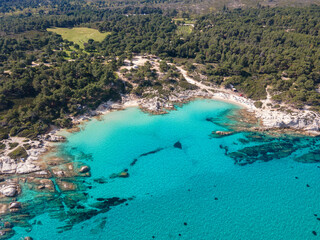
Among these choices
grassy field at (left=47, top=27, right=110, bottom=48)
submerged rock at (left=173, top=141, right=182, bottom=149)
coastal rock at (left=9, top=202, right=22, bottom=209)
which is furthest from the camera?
grassy field at (left=47, top=27, right=110, bottom=48)

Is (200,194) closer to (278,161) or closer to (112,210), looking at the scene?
(112,210)

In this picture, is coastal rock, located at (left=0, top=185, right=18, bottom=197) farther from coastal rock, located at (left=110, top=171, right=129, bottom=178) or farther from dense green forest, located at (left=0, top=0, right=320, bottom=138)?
coastal rock, located at (left=110, top=171, right=129, bottom=178)

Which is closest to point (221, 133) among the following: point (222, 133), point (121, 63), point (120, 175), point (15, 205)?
point (222, 133)

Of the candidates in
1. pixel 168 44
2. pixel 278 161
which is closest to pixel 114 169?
pixel 278 161

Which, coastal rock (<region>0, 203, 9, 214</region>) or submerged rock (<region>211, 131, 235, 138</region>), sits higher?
submerged rock (<region>211, 131, 235, 138</region>)

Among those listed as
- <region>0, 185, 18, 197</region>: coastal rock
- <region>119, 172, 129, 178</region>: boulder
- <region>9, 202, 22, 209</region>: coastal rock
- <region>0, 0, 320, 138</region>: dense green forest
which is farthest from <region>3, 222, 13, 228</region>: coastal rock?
<region>0, 0, 320, 138</region>: dense green forest

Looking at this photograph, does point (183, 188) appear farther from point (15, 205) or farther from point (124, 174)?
point (15, 205)

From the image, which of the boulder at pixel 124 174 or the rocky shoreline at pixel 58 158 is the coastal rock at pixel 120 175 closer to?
the boulder at pixel 124 174
